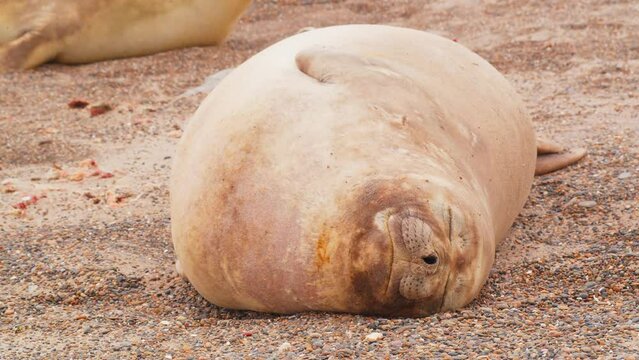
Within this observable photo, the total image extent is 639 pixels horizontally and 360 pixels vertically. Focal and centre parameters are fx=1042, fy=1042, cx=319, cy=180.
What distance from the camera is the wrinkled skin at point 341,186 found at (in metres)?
2.40

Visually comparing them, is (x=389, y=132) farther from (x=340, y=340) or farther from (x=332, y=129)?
(x=340, y=340)

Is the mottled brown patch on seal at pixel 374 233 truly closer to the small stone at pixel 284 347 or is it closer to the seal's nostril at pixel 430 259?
the seal's nostril at pixel 430 259

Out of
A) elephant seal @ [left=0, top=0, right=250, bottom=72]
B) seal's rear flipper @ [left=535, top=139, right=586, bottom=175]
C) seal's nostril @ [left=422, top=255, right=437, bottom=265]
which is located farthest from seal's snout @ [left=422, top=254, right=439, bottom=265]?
elephant seal @ [left=0, top=0, right=250, bottom=72]

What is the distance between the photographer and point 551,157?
4098 millimetres

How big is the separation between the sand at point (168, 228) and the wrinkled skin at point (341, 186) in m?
0.11

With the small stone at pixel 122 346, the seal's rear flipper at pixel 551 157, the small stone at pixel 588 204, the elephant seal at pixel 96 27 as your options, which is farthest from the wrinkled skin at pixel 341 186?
the elephant seal at pixel 96 27

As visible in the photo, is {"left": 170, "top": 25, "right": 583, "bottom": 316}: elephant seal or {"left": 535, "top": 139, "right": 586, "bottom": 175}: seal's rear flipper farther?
{"left": 535, "top": 139, "right": 586, "bottom": 175}: seal's rear flipper

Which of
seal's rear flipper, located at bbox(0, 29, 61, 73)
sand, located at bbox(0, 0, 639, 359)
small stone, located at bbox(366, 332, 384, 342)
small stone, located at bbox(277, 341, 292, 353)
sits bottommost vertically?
seal's rear flipper, located at bbox(0, 29, 61, 73)

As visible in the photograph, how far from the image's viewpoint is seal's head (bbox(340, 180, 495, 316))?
234 cm

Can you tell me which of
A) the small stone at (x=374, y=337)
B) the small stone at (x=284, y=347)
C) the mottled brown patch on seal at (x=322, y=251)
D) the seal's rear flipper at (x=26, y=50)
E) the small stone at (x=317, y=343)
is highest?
the mottled brown patch on seal at (x=322, y=251)

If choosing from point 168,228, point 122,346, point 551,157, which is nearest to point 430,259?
point 122,346

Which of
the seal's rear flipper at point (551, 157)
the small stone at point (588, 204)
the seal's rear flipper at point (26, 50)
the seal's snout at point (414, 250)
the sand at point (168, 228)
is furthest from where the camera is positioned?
the seal's rear flipper at point (26, 50)

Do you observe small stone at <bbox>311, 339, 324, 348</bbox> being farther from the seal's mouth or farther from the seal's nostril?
the seal's nostril

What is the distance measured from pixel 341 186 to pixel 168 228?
1.41 meters
